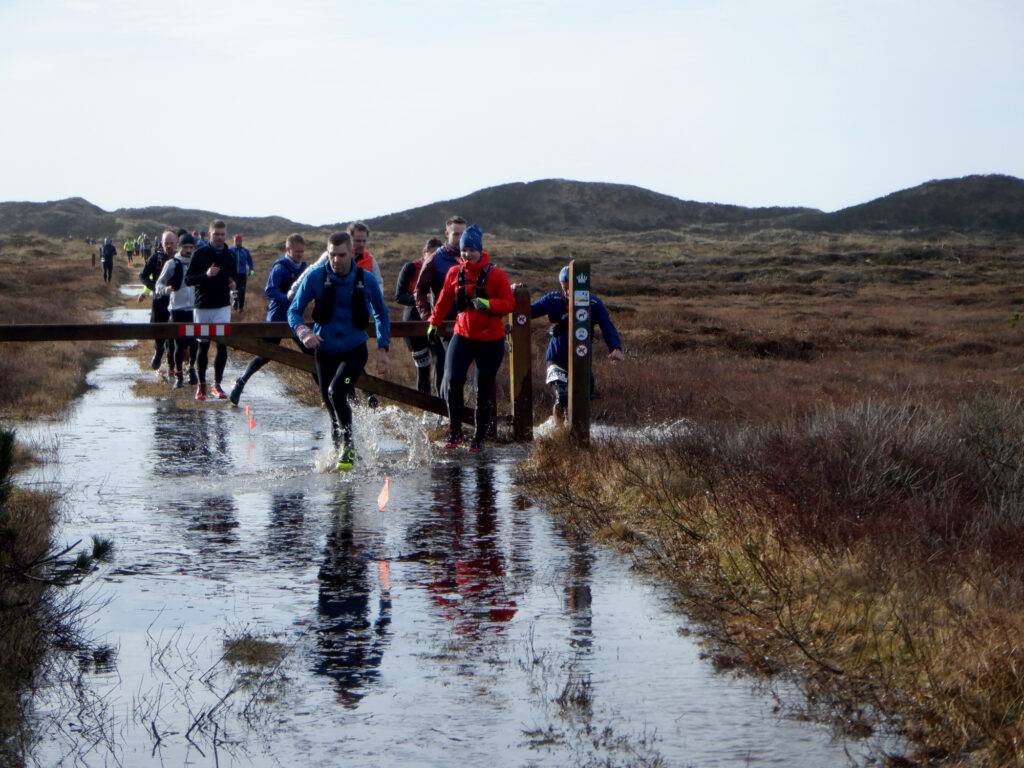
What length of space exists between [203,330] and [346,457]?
6.62 feet

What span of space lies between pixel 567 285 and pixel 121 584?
18.3 feet

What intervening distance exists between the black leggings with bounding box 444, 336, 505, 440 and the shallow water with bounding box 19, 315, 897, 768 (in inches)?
62.6

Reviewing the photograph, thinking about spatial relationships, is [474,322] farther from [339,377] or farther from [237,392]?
[237,392]

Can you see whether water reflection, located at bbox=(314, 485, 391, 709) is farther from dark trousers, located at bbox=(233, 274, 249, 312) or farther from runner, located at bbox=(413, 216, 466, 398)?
dark trousers, located at bbox=(233, 274, 249, 312)

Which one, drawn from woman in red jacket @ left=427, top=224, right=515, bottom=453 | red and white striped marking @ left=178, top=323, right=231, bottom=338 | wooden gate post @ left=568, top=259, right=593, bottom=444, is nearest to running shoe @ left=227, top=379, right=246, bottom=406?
red and white striped marking @ left=178, top=323, right=231, bottom=338

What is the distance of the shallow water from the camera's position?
4285mm

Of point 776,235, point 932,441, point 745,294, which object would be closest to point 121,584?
point 932,441

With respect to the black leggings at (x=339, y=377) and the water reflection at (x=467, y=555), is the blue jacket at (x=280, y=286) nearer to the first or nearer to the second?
the black leggings at (x=339, y=377)

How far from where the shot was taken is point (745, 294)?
4662 centimetres

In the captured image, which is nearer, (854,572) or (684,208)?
(854,572)

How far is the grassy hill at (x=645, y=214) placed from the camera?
163 meters

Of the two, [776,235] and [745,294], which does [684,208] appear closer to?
[776,235]

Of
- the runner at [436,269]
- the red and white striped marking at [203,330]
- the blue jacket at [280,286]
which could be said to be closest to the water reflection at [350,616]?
the red and white striped marking at [203,330]

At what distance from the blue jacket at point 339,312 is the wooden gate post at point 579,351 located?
1491 mm
